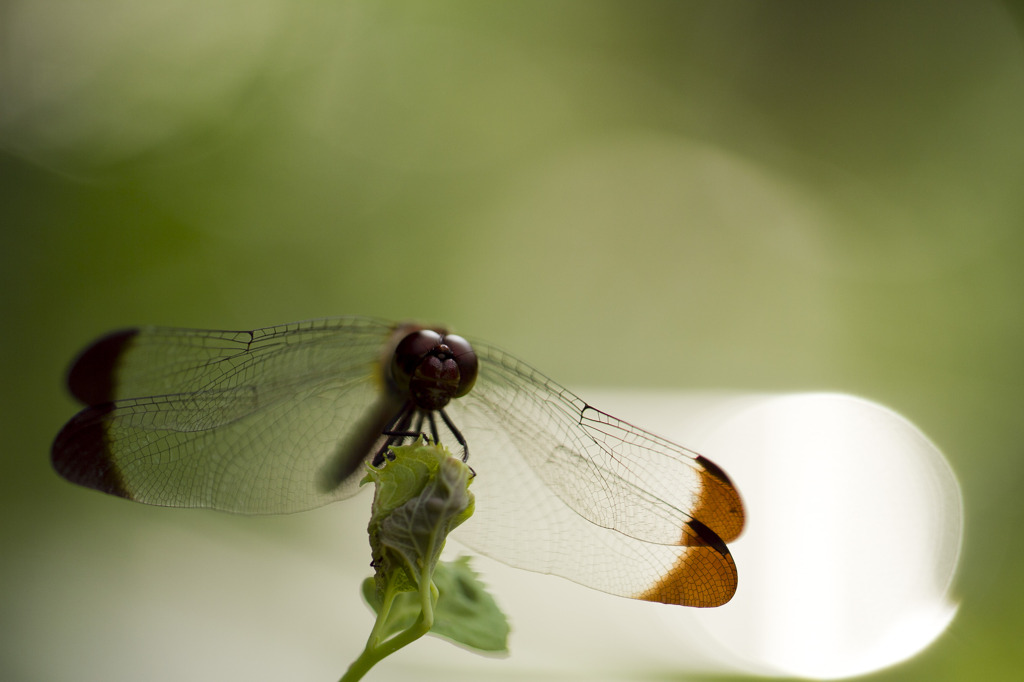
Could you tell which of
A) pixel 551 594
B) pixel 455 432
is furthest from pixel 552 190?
pixel 455 432

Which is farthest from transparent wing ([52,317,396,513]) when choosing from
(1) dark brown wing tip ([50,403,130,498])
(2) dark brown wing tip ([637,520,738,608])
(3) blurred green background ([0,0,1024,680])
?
(3) blurred green background ([0,0,1024,680])

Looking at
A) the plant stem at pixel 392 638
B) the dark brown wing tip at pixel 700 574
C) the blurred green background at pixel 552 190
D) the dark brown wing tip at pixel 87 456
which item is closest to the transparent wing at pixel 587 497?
the dark brown wing tip at pixel 700 574

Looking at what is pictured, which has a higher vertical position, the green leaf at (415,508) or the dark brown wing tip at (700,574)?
the dark brown wing tip at (700,574)

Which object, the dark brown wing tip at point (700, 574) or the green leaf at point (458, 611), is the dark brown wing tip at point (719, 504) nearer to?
the dark brown wing tip at point (700, 574)

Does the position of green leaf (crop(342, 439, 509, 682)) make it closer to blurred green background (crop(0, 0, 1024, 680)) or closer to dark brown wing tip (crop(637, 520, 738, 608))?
dark brown wing tip (crop(637, 520, 738, 608))

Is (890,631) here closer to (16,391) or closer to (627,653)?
(627,653)

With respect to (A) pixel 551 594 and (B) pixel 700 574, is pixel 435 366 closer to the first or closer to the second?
(B) pixel 700 574

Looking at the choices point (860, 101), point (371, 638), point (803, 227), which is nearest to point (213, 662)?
point (371, 638)
